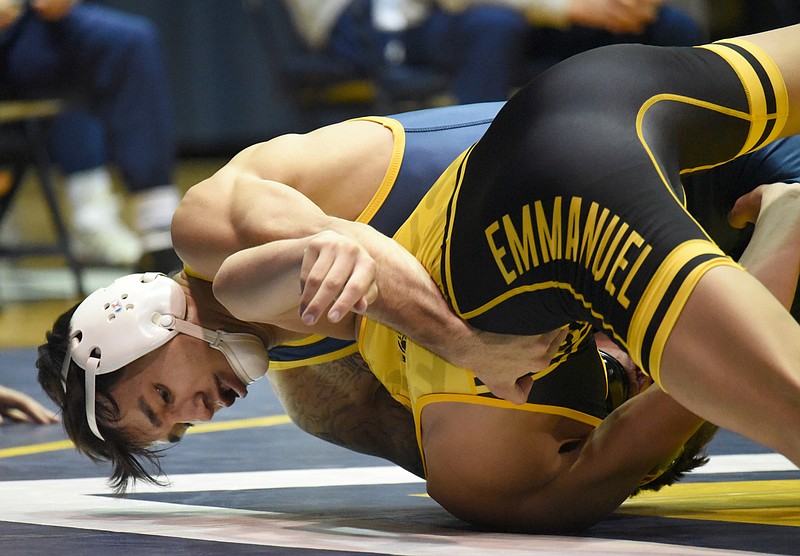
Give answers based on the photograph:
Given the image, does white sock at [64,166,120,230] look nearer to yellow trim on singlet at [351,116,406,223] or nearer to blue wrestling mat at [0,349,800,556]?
blue wrestling mat at [0,349,800,556]

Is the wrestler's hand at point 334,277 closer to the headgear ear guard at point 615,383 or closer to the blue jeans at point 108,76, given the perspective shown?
the headgear ear guard at point 615,383

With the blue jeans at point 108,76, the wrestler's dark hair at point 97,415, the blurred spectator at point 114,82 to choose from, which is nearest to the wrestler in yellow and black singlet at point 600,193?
the wrestler's dark hair at point 97,415

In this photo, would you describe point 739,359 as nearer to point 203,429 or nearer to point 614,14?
point 203,429

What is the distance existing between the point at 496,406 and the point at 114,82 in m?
4.04

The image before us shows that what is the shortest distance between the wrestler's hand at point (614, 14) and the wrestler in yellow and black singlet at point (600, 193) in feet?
11.0

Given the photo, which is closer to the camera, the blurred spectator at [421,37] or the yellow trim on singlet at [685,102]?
the yellow trim on singlet at [685,102]

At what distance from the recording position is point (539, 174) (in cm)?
170

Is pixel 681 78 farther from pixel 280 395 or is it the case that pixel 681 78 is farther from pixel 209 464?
pixel 209 464

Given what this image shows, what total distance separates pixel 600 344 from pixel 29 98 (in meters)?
3.72

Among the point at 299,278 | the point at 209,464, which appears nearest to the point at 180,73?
the point at 209,464

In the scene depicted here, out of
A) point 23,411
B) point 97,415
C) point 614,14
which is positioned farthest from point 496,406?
point 614,14

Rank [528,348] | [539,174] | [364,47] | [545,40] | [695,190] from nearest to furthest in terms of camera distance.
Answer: [539,174]
[528,348]
[695,190]
[545,40]
[364,47]

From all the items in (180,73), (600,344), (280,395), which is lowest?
(180,73)

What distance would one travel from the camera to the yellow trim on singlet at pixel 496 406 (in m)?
1.99
